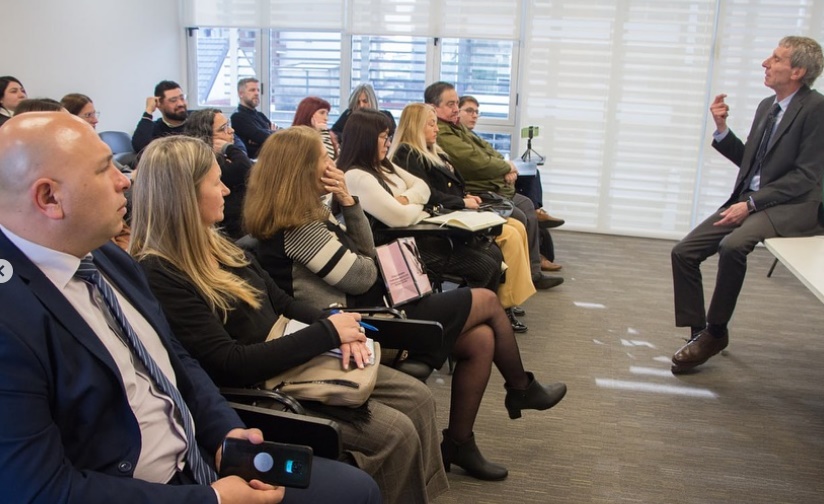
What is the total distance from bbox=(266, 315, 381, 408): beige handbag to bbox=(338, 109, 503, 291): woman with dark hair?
4.71ft

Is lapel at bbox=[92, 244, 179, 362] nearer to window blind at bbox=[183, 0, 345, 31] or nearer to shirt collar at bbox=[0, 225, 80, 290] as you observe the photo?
shirt collar at bbox=[0, 225, 80, 290]

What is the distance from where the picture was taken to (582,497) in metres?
2.32

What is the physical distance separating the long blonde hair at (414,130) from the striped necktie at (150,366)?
2629mm

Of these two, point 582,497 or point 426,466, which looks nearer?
point 426,466

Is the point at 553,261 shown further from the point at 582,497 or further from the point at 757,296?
the point at 582,497

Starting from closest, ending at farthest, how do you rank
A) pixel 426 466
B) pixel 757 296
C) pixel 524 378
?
pixel 426 466
pixel 524 378
pixel 757 296

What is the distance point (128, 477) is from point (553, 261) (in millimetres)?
4452

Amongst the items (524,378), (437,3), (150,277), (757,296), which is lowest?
(757,296)

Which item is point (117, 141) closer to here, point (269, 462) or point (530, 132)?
point (530, 132)

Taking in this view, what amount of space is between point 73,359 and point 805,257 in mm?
2756

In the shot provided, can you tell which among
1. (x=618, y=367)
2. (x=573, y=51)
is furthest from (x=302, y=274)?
(x=573, y=51)

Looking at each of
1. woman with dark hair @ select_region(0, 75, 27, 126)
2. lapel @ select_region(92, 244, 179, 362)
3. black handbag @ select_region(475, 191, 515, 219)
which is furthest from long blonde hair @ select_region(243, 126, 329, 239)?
woman with dark hair @ select_region(0, 75, 27, 126)

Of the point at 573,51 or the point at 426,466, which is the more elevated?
the point at 573,51

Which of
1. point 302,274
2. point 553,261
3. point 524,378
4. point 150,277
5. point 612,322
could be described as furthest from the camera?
point 553,261
